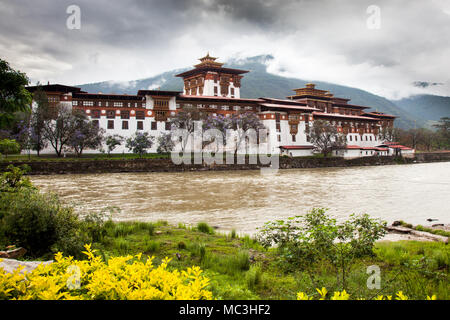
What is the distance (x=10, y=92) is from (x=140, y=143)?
45.7 meters

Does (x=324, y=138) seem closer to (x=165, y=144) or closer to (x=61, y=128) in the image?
(x=165, y=144)

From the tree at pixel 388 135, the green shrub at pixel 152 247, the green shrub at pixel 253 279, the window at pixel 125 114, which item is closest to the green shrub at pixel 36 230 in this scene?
the green shrub at pixel 152 247

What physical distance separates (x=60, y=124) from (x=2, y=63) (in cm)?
4412

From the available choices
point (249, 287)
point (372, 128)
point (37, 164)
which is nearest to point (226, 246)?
point (249, 287)

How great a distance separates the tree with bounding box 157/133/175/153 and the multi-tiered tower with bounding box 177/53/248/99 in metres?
24.0

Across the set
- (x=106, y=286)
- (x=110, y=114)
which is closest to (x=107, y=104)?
(x=110, y=114)

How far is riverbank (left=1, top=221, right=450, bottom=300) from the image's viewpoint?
504 centimetres

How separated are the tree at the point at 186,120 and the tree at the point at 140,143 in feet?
17.6

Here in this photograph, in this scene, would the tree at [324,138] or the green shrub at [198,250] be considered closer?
the green shrub at [198,250]

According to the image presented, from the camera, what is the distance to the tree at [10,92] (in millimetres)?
11000

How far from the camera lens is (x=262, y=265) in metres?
7.06

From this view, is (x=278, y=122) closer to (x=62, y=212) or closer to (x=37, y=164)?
(x=37, y=164)

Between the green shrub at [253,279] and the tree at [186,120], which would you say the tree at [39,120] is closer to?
the tree at [186,120]
